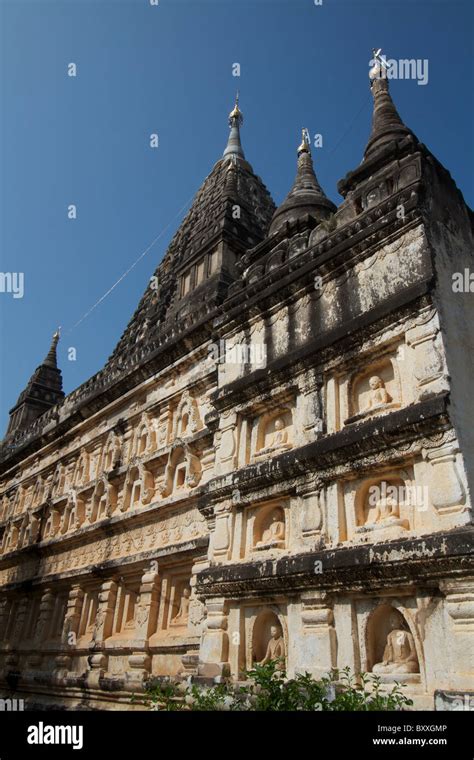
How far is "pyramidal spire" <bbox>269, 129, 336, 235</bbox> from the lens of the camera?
12.4 metres

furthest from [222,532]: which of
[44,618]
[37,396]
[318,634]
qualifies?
[37,396]

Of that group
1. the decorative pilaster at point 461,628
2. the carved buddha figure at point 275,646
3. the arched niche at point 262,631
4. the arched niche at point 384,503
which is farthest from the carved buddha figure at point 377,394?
the carved buddha figure at point 275,646

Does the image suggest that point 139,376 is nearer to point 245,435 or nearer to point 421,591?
point 245,435

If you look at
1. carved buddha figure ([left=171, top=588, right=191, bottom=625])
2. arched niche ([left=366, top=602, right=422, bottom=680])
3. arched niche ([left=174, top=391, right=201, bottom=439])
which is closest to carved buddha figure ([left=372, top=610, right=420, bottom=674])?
arched niche ([left=366, top=602, right=422, bottom=680])

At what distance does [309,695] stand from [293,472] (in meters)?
2.75

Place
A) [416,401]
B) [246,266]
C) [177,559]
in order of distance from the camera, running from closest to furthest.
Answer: [416,401]
[177,559]
[246,266]

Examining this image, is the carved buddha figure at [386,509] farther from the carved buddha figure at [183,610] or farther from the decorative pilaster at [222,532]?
the carved buddha figure at [183,610]

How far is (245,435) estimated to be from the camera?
870 centimetres

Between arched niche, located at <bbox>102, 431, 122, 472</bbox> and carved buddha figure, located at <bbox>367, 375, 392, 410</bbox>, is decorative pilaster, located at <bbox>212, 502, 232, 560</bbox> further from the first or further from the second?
arched niche, located at <bbox>102, 431, 122, 472</bbox>

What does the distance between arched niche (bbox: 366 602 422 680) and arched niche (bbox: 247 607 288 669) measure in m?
1.26

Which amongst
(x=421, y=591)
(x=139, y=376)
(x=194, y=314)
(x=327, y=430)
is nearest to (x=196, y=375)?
(x=194, y=314)

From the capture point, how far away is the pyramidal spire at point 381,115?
1009 centimetres
